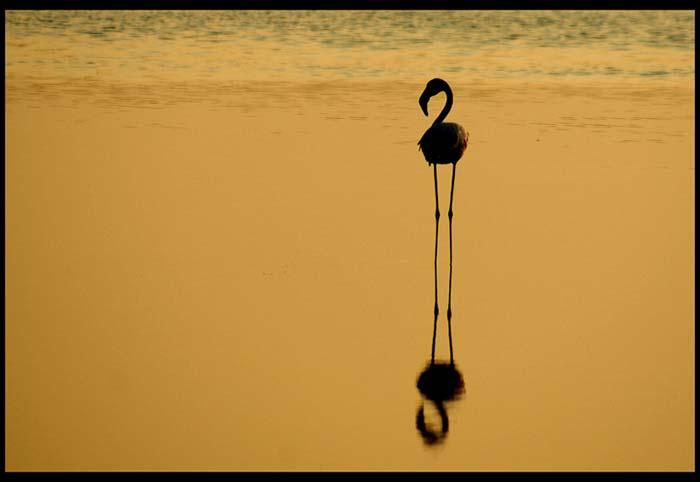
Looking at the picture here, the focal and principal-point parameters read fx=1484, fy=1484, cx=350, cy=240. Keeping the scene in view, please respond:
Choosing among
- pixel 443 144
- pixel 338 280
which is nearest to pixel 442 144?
pixel 443 144

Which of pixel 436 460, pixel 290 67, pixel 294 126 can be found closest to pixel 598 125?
pixel 294 126

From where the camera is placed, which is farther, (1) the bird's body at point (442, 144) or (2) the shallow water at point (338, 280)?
(1) the bird's body at point (442, 144)

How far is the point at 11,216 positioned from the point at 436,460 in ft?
16.0

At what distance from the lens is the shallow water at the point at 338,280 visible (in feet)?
20.6

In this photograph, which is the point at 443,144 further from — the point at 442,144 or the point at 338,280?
the point at 338,280

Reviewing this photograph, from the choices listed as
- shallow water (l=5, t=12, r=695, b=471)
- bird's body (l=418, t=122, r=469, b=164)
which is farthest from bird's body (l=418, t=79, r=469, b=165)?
shallow water (l=5, t=12, r=695, b=471)

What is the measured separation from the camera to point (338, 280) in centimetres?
842

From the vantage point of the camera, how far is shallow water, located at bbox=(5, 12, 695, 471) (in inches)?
247

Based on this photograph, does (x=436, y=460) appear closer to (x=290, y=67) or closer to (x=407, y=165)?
(x=407, y=165)

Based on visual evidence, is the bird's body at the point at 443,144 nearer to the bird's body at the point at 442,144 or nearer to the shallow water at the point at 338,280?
the bird's body at the point at 442,144

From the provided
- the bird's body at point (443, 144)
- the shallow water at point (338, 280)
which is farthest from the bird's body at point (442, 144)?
the shallow water at point (338, 280)

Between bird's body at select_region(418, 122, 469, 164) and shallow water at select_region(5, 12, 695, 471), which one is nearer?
shallow water at select_region(5, 12, 695, 471)

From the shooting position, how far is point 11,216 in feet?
32.7

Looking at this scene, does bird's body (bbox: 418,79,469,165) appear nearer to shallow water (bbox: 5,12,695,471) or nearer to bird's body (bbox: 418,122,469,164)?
bird's body (bbox: 418,122,469,164)
